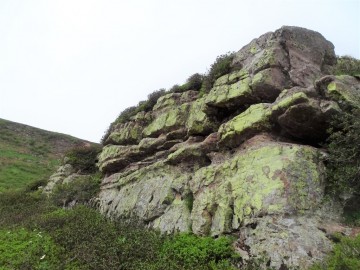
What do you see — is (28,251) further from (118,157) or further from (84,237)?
(118,157)

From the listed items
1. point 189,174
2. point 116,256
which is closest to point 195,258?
point 116,256

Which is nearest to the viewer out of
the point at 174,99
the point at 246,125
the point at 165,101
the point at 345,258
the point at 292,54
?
the point at 345,258

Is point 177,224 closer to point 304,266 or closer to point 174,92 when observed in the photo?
point 304,266

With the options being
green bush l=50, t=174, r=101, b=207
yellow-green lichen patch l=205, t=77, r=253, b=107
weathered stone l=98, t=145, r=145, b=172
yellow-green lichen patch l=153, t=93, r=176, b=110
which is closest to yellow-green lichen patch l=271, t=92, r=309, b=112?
yellow-green lichen patch l=205, t=77, r=253, b=107

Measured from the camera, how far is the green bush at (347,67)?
18.2m

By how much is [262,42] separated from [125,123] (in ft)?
47.3

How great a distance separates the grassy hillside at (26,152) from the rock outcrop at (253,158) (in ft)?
63.5

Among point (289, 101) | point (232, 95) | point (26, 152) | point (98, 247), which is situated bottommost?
point (98, 247)

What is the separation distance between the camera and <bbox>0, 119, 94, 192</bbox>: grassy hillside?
39141 mm

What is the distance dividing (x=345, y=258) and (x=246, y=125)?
8254 millimetres

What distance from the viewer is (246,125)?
54.0ft

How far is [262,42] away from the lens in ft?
65.3

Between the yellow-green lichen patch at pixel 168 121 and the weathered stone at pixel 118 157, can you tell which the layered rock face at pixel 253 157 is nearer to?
the yellow-green lichen patch at pixel 168 121

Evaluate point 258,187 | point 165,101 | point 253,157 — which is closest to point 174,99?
point 165,101
